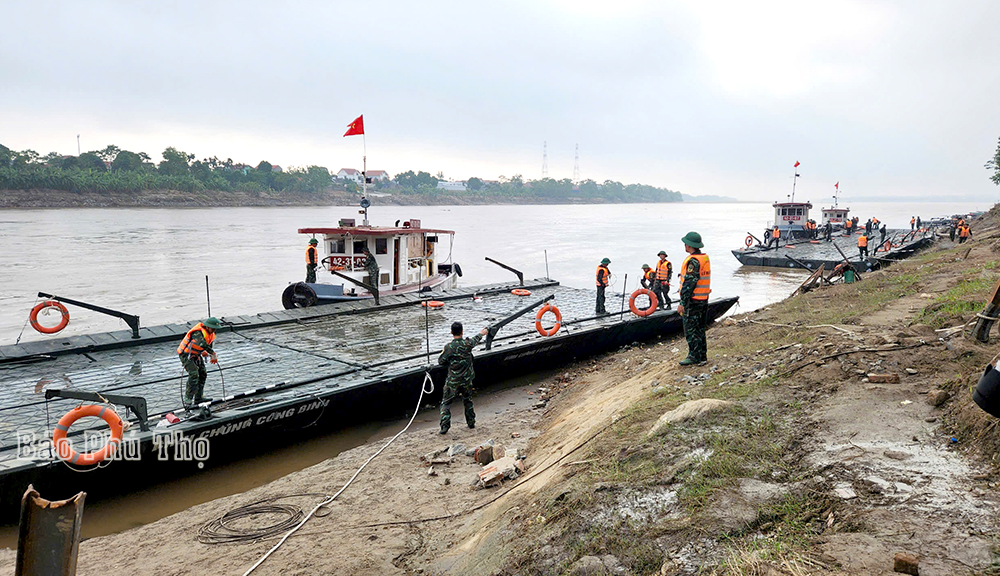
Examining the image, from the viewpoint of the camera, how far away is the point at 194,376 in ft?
25.3

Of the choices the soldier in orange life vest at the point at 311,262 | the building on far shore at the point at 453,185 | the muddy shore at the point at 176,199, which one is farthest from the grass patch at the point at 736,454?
the building on far shore at the point at 453,185

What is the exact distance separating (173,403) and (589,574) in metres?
6.83

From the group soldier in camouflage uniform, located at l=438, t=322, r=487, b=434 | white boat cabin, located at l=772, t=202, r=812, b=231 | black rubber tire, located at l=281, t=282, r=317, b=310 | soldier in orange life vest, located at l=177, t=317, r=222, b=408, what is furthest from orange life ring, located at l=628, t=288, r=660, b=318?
Result: white boat cabin, located at l=772, t=202, r=812, b=231

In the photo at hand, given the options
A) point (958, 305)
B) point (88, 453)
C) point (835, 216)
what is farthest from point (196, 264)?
point (835, 216)

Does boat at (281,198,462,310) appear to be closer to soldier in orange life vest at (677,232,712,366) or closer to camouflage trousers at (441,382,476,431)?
camouflage trousers at (441,382,476,431)

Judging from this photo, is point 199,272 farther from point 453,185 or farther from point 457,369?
point 453,185

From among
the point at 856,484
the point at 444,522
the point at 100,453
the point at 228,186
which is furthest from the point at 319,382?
the point at 228,186

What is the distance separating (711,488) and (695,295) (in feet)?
13.3

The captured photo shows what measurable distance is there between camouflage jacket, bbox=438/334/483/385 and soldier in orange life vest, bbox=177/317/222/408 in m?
2.96

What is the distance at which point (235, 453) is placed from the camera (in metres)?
7.95

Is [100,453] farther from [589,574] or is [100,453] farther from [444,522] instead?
[589,574]

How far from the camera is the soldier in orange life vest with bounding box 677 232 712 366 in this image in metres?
7.61

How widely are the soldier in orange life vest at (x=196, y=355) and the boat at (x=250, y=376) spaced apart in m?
0.27

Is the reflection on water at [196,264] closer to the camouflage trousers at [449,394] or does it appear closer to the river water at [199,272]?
the river water at [199,272]
